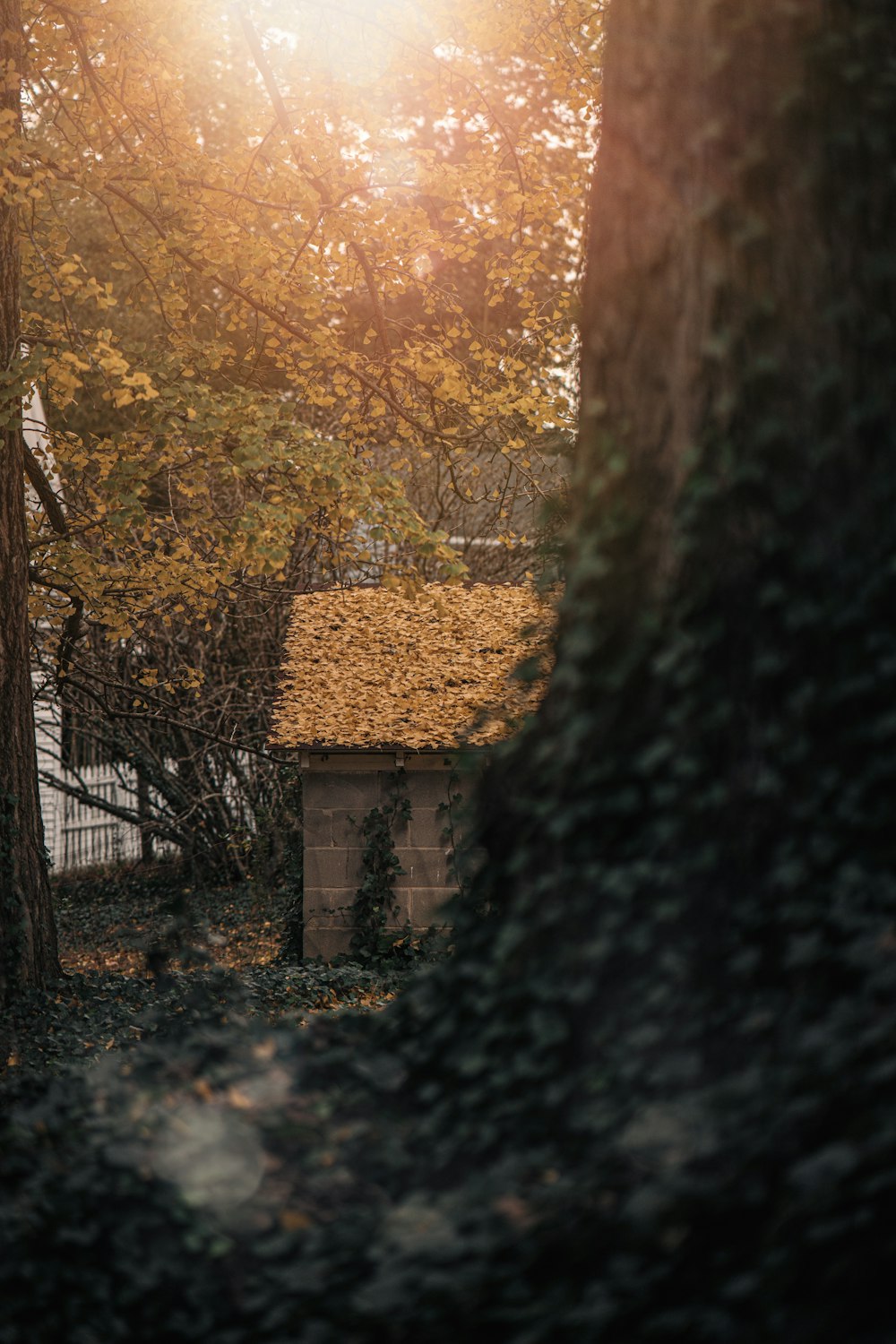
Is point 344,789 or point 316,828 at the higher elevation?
point 344,789

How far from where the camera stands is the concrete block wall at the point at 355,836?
9.97 m

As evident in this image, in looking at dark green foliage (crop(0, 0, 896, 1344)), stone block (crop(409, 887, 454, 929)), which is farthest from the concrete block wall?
dark green foliage (crop(0, 0, 896, 1344))

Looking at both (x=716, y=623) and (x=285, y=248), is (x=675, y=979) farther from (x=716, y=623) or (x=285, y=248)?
(x=285, y=248)

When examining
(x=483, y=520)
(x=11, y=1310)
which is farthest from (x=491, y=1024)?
(x=483, y=520)

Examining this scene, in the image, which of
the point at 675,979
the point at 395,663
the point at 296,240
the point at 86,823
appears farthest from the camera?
the point at 86,823

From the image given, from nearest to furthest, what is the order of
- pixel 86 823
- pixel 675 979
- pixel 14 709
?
pixel 675 979 → pixel 14 709 → pixel 86 823

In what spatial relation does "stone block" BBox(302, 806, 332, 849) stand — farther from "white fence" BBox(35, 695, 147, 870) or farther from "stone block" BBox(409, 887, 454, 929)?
"white fence" BBox(35, 695, 147, 870)

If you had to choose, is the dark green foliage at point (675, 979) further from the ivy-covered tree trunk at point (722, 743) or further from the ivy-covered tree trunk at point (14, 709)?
the ivy-covered tree trunk at point (14, 709)

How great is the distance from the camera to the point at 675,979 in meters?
2.53

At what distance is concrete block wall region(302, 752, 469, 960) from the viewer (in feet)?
32.7

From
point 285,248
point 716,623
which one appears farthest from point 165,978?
point 285,248

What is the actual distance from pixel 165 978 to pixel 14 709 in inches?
123

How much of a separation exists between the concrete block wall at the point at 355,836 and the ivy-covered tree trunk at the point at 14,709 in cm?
227

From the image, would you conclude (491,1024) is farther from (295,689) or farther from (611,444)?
(295,689)
